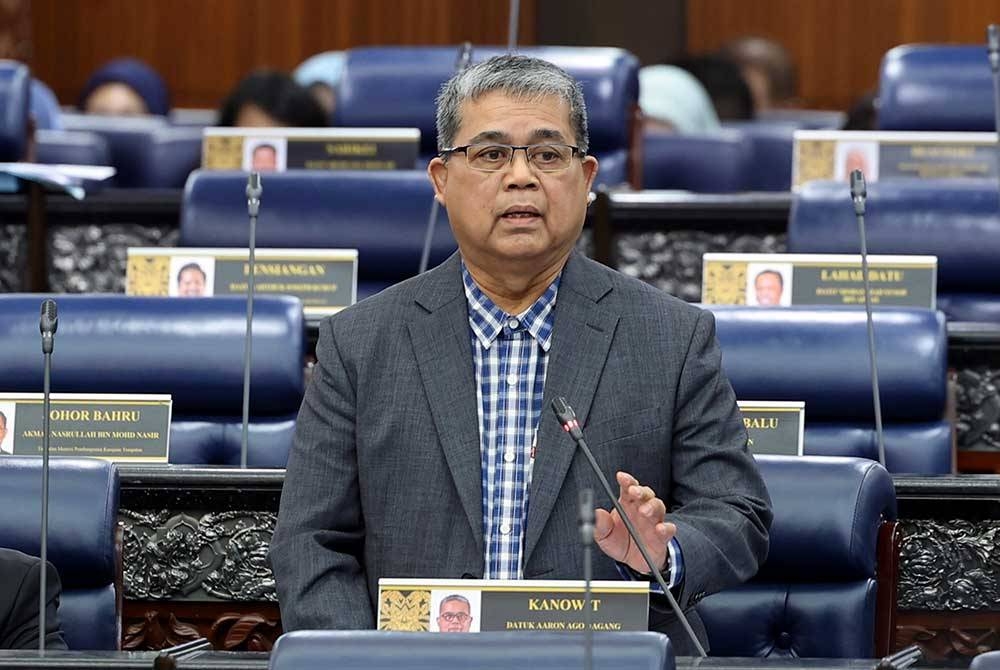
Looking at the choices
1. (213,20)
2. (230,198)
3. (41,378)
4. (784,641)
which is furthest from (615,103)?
(213,20)

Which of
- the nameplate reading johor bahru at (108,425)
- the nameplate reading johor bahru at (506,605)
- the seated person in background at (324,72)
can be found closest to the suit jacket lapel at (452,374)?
the nameplate reading johor bahru at (506,605)

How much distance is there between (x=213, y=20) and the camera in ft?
29.1

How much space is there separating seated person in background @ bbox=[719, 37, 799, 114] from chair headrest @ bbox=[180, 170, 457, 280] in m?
3.08

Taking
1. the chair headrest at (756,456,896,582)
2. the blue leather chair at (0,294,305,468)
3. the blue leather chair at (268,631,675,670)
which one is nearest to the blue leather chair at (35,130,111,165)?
the blue leather chair at (0,294,305,468)

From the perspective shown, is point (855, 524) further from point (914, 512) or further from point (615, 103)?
point (615, 103)

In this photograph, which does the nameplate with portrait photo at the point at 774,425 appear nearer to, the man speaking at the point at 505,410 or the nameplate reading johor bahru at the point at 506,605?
the man speaking at the point at 505,410

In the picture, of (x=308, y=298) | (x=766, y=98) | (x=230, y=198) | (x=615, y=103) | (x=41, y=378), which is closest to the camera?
(x=41, y=378)

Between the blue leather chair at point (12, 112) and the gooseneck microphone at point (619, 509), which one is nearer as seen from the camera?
the gooseneck microphone at point (619, 509)

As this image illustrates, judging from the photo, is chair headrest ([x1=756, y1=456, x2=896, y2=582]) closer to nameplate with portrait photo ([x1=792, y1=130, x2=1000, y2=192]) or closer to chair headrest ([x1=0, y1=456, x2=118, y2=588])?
chair headrest ([x1=0, y1=456, x2=118, y2=588])

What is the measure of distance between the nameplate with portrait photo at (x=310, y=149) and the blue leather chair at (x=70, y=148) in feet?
2.92

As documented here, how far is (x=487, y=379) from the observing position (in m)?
2.48

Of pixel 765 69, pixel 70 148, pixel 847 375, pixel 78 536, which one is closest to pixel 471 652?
pixel 78 536

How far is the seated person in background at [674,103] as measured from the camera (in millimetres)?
6137

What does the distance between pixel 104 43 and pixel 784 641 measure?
6792mm
